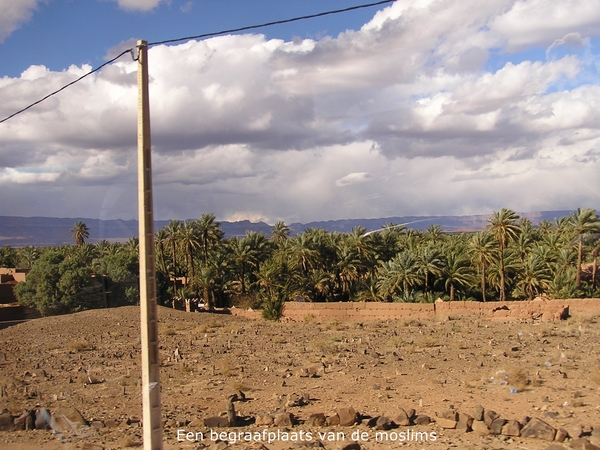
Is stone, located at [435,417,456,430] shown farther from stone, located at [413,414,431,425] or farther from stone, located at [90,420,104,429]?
stone, located at [90,420,104,429]

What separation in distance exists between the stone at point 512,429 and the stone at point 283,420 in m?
3.72

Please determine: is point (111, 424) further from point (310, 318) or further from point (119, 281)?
point (119, 281)

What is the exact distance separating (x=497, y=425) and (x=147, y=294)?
643cm

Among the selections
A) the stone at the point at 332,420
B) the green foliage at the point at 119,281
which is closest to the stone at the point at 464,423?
the stone at the point at 332,420

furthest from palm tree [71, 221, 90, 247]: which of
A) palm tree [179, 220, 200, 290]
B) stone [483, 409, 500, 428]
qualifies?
stone [483, 409, 500, 428]

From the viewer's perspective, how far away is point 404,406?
12.0 m

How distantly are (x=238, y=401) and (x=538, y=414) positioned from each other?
6212 millimetres

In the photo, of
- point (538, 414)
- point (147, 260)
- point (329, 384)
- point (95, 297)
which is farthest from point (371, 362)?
point (95, 297)

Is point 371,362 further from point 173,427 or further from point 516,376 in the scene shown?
point 173,427

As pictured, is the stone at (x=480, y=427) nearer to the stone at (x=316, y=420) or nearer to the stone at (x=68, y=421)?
the stone at (x=316, y=420)

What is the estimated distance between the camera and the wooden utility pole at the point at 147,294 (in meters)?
7.42

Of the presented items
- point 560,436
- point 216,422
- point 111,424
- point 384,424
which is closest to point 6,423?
point 111,424

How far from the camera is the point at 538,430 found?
964 centimetres

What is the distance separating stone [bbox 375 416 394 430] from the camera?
34.0 feet
